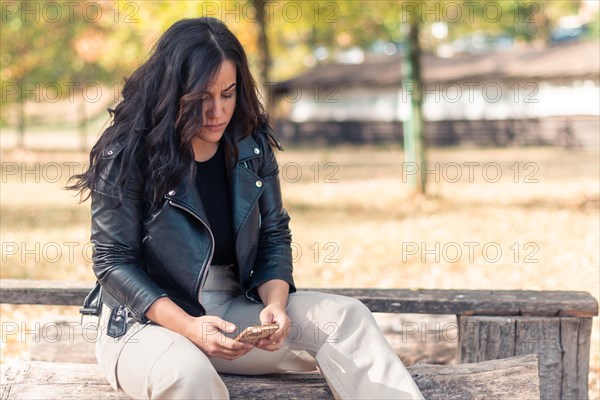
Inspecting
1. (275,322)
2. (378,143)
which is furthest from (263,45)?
(378,143)

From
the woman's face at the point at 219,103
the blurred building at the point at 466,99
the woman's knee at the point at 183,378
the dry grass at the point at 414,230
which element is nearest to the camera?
the woman's knee at the point at 183,378

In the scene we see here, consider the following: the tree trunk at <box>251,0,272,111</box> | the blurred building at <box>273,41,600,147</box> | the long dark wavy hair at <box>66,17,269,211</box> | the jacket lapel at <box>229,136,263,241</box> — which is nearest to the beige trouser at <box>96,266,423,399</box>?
the jacket lapel at <box>229,136,263,241</box>

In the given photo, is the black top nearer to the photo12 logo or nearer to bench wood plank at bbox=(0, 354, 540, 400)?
bench wood plank at bbox=(0, 354, 540, 400)

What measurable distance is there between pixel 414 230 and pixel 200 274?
8822mm

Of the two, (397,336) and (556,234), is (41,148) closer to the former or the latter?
(556,234)

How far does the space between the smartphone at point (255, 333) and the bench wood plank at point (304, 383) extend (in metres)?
0.33

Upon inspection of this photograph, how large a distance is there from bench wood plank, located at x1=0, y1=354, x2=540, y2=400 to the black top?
0.48 m

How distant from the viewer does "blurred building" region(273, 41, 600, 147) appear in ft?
95.9

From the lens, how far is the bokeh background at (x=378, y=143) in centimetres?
920

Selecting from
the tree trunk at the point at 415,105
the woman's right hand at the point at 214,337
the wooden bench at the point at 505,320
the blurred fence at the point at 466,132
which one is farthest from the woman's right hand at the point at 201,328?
the blurred fence at the point at 466,132

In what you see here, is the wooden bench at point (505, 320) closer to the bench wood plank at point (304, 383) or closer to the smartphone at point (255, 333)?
the bench wood plank at point (304, 383)

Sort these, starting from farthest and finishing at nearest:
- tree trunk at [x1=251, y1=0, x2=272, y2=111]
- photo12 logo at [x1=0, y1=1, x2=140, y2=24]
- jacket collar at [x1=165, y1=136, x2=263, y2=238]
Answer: photo12 logo at [x1=0, y1=1, x2=140, y2=24], tree trunk at [x1=251, y1=0, x2=272, y2=111], jacket collar at [x1=165, y1=136, x2=263, y2=238]

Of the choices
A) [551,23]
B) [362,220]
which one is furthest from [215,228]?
[551,23]

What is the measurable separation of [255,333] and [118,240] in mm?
617
